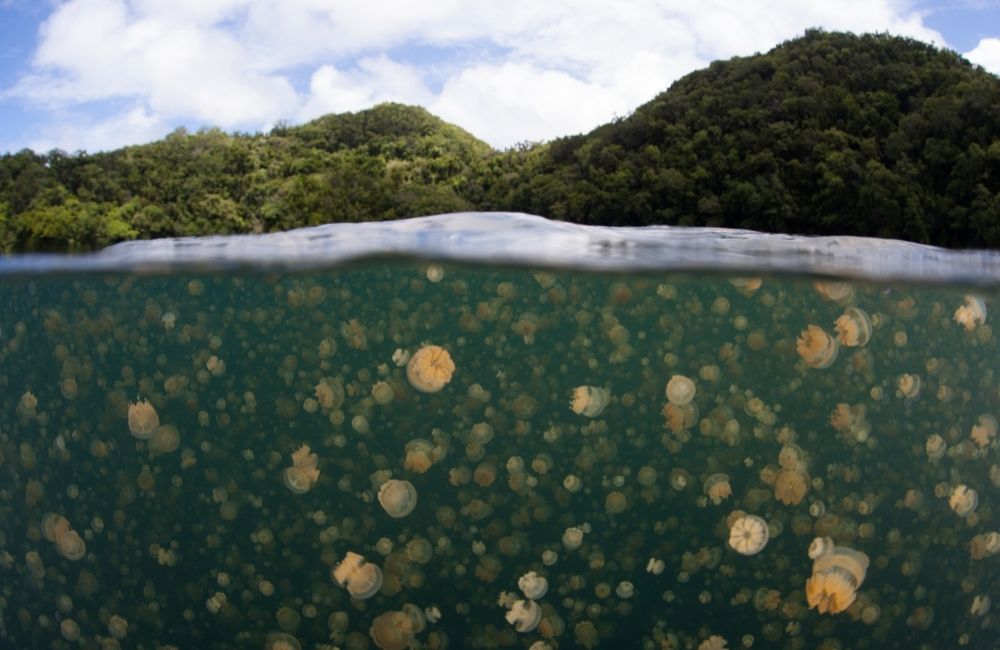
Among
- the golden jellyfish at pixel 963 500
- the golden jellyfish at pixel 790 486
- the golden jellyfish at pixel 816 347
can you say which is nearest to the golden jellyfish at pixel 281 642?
the golden jellyfish at pixel 790 486

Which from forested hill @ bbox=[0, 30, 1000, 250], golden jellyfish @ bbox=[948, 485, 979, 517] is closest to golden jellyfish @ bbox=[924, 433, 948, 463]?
golden jellyfish @ bbox=[948, 485, 979, 517]

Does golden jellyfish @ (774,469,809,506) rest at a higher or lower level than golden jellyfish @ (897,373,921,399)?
lower

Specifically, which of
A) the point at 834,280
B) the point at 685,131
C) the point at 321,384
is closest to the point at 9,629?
the point at 321,384

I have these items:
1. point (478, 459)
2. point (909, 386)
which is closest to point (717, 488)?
point (478, 459)

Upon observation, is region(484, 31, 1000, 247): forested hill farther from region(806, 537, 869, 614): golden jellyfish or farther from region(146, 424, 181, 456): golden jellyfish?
region(146, 424, 181, 456): golden jellyfish

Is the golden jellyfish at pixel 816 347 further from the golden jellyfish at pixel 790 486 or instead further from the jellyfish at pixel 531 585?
the jellyfish at pixel 531 585

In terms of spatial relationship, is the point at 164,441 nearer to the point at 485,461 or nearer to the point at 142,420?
the point at 142,420

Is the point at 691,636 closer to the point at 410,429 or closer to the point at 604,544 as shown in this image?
the point at 604,544
